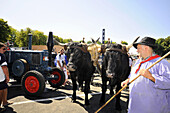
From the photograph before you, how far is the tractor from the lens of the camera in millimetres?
4444

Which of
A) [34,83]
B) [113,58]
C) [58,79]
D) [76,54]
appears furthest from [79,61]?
[58,79]

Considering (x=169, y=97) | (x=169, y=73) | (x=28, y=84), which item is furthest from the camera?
(x=28, y=84)

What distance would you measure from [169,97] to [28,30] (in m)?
51.1

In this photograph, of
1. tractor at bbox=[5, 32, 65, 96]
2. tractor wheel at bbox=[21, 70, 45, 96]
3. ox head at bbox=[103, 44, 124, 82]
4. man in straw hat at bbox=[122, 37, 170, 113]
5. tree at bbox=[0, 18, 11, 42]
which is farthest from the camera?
tree at bbox=[0, 18, 11, 42]

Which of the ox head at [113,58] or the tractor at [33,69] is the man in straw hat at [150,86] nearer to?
the ox head at [113,58]

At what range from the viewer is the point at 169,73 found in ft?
5.35

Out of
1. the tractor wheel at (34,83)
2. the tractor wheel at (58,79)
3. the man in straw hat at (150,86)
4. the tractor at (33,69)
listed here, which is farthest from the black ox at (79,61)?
the man in straw hat at (150,86)

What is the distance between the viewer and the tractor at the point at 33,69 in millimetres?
4444

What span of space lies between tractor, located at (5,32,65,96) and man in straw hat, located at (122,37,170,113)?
3551mm

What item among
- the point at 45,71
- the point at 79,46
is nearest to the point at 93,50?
the point at 79,46

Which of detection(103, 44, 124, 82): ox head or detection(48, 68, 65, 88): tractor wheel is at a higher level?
detection(103, 44, 124, 82): ox head

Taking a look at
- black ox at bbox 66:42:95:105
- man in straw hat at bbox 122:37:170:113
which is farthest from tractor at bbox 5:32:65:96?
man in straw hat at bbox 122:37:170:113

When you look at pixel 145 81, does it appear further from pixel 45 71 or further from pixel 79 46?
pixel 45 71

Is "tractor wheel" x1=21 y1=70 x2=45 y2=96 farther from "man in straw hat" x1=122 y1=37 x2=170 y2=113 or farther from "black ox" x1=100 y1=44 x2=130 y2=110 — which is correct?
"man in straw hat" x1=122 y1=37 x2=170 y2=113
